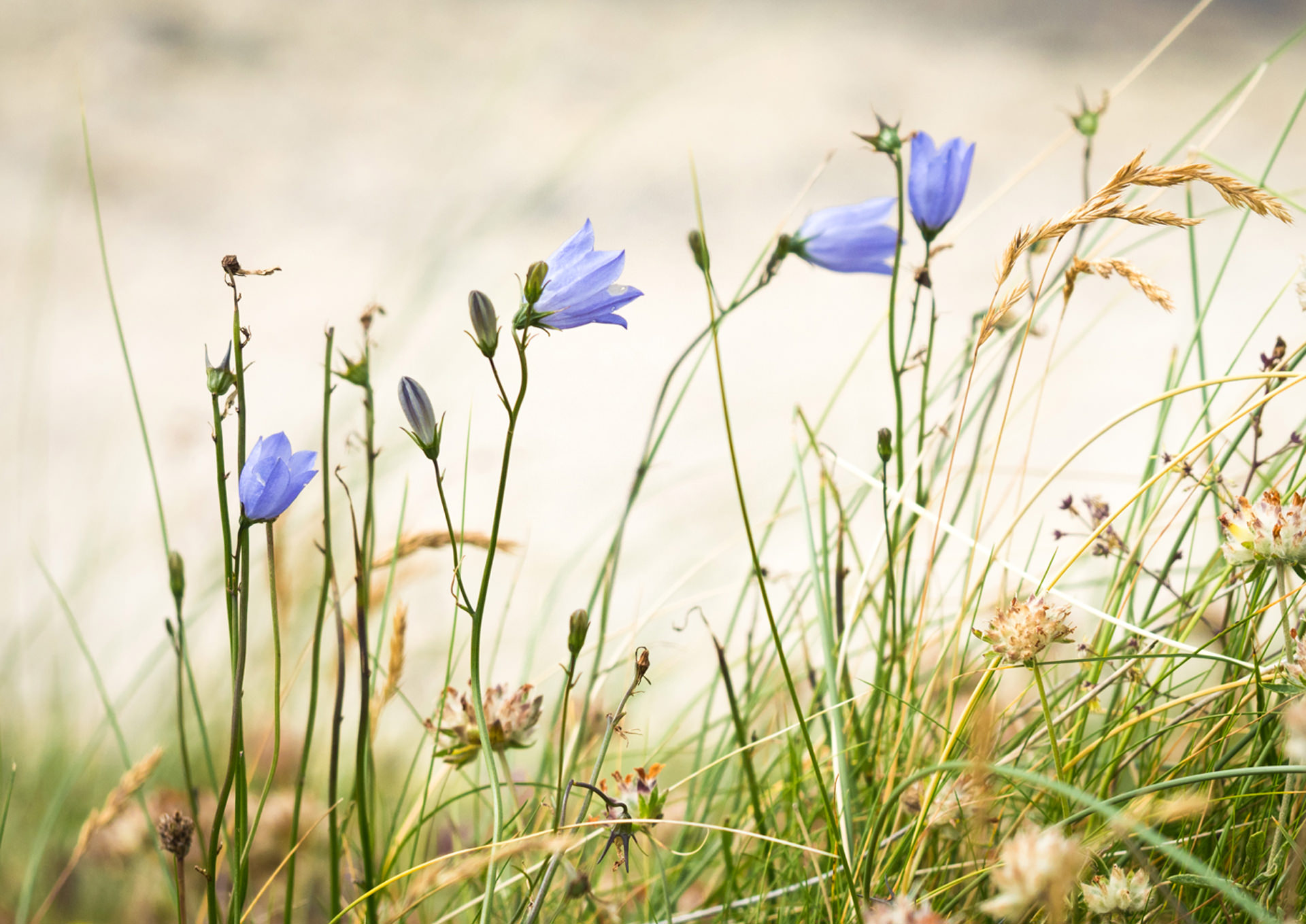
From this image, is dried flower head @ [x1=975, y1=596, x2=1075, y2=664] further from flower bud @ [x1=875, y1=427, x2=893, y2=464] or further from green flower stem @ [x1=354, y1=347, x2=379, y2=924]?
green flower stem @ [x1=354, y1=347, x2=379, y2=924]

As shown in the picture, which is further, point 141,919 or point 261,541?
point 261,541

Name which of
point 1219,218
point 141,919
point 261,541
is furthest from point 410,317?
point 1219,218

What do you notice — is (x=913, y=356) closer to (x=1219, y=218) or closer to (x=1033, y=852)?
(x=1033, y=852)

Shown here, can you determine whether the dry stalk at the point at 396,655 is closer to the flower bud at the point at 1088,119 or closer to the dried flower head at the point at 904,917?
the dried flower head at the point at 904,917

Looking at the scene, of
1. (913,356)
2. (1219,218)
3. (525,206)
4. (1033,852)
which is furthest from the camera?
(1219,218)

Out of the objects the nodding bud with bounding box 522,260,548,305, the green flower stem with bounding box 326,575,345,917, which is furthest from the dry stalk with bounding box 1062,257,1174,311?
the green flower stem with bounding box 326,575,345,917

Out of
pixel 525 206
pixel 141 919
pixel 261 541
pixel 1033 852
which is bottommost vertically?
pixel 141 919

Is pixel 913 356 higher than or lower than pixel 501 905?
higher

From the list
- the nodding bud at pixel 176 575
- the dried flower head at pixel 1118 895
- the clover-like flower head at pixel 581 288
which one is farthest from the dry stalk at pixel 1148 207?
the nodding bud at pixel 176 575
